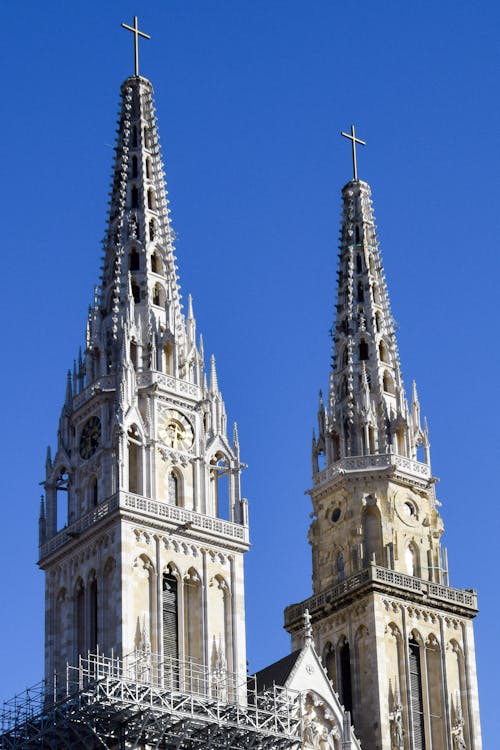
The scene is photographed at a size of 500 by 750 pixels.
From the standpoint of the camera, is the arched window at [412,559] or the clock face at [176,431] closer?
the clock face at [176,431]

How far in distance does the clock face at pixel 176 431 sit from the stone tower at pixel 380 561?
1013 cm

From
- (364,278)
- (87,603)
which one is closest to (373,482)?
(364,278)

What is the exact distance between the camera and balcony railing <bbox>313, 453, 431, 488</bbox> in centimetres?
8725

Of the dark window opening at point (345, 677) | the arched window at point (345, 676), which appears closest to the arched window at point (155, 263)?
the arched window at point (345, 676)

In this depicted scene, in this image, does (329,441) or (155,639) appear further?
(329,441)

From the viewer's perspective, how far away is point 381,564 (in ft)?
280

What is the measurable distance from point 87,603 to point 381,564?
15.4 m

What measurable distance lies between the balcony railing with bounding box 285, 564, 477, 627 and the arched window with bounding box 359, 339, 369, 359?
36.0ft

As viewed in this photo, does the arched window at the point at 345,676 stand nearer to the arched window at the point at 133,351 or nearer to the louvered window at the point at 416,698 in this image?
the louvered window at the point at 416,698

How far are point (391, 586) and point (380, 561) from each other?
77.3 inches

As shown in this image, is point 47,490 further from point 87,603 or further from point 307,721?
point 307,721

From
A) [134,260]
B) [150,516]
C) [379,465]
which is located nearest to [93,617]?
[150,516]

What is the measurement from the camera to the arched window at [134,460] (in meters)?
76.1

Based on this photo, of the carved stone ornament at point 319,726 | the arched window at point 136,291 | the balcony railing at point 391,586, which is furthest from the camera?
the balcony railing at point 391,586
